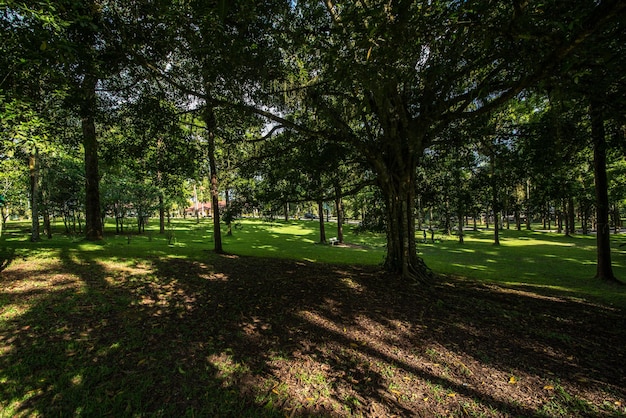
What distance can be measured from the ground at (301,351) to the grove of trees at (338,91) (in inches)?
127

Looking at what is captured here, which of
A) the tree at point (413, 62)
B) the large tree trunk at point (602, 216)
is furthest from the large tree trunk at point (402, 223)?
the large tree trunk at point (602, 216)

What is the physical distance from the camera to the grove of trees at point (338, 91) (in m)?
4.35

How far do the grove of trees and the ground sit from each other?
3.23 m

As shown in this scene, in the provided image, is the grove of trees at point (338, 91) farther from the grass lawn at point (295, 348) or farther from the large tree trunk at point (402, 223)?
the grass lawn at point (295, 348)

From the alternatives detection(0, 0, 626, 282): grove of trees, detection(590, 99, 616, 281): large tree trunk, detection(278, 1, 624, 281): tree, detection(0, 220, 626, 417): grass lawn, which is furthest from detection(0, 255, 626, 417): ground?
detection(590, 99, 616, 281): large tree trunk

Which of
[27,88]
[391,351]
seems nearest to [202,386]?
[391,351]

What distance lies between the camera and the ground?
323cm

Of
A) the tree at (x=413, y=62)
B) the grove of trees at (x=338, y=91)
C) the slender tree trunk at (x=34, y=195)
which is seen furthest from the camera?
the slender tree trunk at (x=34, y=195)

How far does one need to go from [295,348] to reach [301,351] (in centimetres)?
12

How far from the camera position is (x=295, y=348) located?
432 cm

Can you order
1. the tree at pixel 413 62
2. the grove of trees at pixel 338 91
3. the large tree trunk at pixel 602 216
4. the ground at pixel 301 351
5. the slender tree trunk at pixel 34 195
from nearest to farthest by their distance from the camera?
1. the ground at pixel 301 351
2. the tree at pixel 413 62
3. the grove of trees at pixel 338 91
4. the large tree trunk at pixel 602 216
5. the slender tree trunk at pixel 34 195

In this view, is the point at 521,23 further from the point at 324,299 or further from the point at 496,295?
the point at 496,295

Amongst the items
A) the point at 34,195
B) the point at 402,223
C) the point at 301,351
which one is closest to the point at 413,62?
the point at 402,223

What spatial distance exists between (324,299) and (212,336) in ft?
8.65
